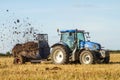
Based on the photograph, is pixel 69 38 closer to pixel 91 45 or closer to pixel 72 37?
pixel 72 37

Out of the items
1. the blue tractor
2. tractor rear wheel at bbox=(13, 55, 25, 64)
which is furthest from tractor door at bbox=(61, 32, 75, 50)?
tractor rear wheel at bbox=(13, 55, 25, 64)

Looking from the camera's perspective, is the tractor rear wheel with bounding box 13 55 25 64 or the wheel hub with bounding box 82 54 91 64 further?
the tractor rear wheel with bounding box 13 55 25 64

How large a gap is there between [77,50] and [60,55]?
118 cm

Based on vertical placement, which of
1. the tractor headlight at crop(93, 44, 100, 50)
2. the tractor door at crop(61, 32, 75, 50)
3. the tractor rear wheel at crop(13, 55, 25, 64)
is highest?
the tractor door at crop(61, 32, 75, 50)

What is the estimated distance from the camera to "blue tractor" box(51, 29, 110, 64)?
2592cm

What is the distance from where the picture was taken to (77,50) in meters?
26.3

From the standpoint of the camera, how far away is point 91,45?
26.0 meters

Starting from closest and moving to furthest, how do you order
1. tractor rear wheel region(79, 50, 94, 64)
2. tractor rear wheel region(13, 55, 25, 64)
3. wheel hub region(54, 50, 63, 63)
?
tractor rear wheel region(79, 50, 94, 64) → wheel hub region(54, 50, 63, 63) → tractor rear wheel region(13, 55, 25, 64)

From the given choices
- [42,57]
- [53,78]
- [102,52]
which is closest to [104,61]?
[102,52]

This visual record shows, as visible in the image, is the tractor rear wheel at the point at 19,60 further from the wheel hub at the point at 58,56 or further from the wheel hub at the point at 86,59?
the wheel hub at the point at 86,59

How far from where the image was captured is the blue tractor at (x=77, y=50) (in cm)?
2592

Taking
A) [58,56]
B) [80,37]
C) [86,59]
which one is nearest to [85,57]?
[86,59]

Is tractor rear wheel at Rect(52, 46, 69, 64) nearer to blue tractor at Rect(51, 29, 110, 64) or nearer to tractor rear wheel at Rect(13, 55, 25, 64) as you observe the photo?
blue tractor at Rect(51, 29, 110, 64)

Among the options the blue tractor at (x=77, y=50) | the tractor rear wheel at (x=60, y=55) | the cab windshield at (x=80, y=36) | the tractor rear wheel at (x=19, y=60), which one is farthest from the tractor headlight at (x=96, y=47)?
the tractor rear wheel at (x=19, y=60)
